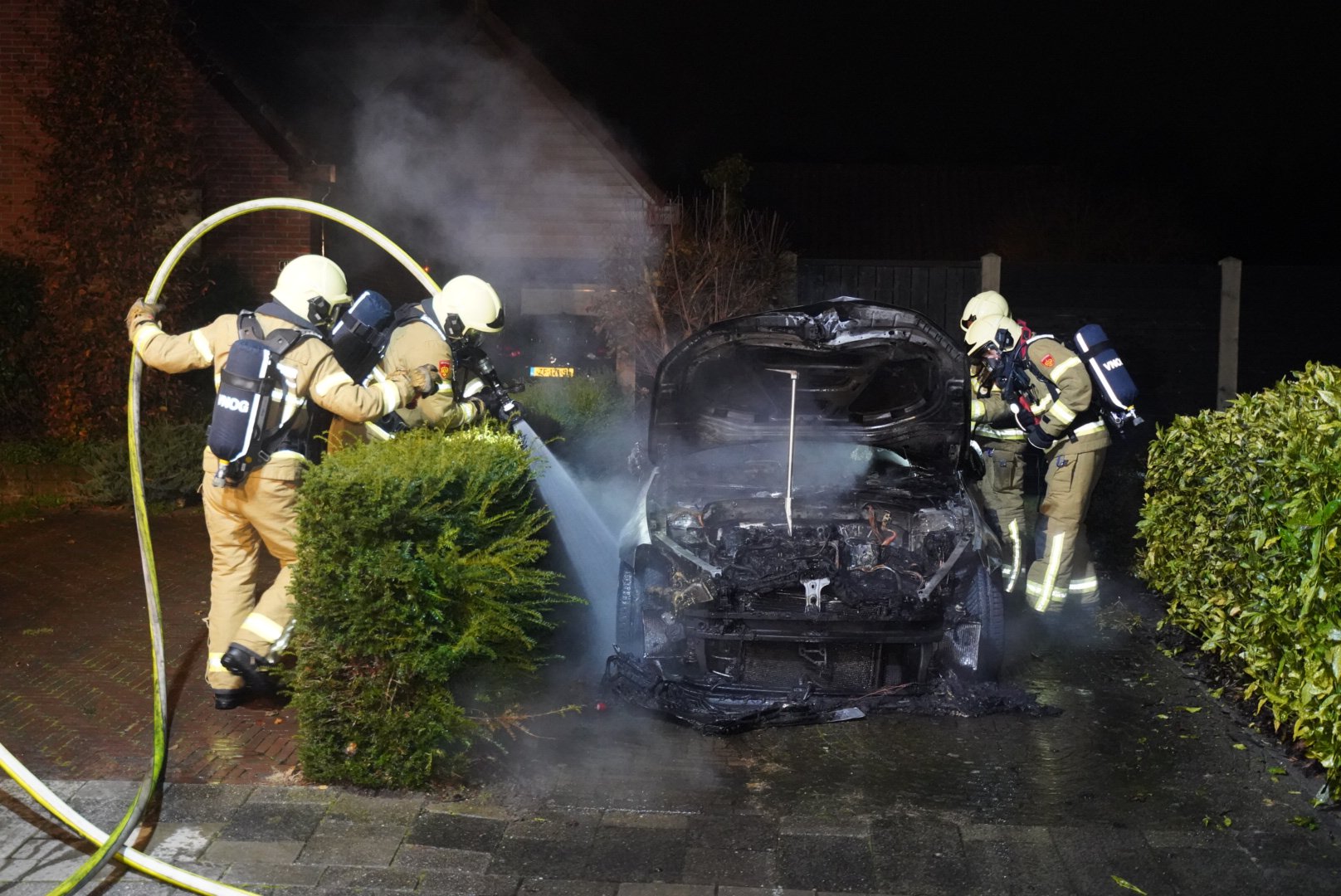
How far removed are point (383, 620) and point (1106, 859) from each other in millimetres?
2801

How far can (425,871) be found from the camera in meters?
4.38

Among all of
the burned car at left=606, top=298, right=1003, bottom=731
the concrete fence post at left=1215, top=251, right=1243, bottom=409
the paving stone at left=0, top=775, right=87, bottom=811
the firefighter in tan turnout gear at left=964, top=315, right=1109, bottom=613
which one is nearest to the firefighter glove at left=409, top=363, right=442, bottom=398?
the burned car at left=606, top=298, right=1003, bottom=731

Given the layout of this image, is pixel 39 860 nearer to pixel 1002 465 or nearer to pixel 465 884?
pixel 465 884

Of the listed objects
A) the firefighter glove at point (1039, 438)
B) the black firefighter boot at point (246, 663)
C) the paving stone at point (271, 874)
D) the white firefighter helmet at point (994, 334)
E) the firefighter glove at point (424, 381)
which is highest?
the white firefighter helmet at point (994, 334)

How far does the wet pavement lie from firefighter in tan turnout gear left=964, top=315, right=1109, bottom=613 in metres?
1.17

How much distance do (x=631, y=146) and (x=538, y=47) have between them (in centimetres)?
296

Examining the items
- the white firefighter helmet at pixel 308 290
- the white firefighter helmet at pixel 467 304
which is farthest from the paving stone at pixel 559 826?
the white firefighter helmet at pixel 467 304

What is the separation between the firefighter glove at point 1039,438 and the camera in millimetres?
7828

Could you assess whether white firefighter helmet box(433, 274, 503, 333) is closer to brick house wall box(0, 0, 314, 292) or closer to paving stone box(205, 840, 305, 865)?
paving stone box(205, 840, 305, 865)

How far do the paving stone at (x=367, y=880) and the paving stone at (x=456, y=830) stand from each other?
234mm

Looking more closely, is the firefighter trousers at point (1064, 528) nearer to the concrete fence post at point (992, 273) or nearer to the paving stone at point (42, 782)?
the concrete fence post at point (992, 273)

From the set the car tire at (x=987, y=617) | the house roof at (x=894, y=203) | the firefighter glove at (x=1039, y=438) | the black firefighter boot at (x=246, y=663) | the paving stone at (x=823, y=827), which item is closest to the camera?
the paving stone at (x=823, y=827)

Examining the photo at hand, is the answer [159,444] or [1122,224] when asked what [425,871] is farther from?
[1122,224]

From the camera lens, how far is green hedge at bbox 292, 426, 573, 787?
16.0 feet
